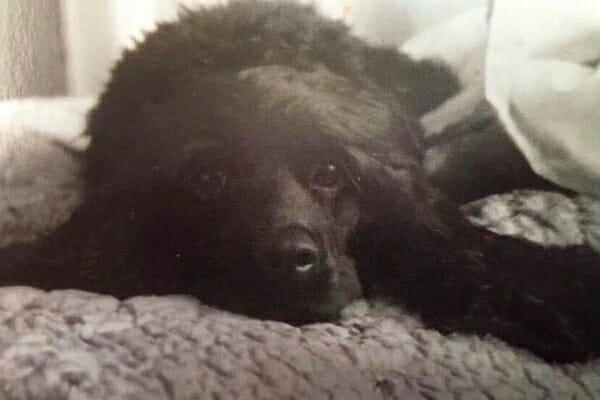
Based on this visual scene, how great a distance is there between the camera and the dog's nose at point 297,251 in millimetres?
796

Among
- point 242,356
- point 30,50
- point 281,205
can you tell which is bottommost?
point 242,356

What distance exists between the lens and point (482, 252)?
0.84 metres

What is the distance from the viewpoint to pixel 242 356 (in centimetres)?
78

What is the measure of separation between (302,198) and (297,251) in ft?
0.17

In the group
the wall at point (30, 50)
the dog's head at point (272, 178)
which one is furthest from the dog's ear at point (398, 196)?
the wall at point (30, 50)

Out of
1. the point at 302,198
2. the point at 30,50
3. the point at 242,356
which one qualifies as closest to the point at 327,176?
the point at 302,198

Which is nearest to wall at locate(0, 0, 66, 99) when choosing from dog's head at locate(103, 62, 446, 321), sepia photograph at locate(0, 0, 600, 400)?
sepia photograph at locate(0, 0, 600, 400)

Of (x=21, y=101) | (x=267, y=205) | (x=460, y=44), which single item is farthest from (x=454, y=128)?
(x=21, y=101)

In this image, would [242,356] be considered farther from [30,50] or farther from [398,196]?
[30,50]

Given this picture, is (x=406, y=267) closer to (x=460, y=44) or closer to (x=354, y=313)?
(x=354, y=313)

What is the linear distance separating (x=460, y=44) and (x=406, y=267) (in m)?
0.23

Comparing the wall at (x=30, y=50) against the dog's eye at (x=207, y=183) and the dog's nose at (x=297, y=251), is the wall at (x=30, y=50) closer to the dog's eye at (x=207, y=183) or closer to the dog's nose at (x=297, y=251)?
the dog's eye at (x=207, y=183)

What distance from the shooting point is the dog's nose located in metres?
0.80

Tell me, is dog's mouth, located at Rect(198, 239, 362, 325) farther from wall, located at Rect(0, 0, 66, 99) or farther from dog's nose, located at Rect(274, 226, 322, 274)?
wall, located at Rect(0, 0, 66, 99)
